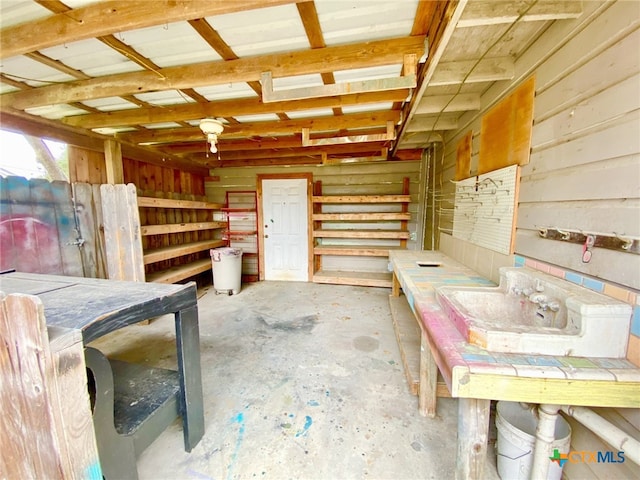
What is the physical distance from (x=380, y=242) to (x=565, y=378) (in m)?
3.71

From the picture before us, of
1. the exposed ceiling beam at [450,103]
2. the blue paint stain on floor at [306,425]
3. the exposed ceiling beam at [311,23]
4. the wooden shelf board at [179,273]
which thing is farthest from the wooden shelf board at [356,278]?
the exposed ceiling beam at [311,23]

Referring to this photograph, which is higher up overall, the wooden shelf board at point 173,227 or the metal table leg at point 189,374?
the wooden shelf board at point 173,227

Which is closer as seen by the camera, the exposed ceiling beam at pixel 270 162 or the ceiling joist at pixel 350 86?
the ceiling joist at pixel 350 86

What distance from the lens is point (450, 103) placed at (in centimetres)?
223

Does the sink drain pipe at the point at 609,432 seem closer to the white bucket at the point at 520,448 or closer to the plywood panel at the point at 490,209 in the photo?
the white bucket at the point at 520,448

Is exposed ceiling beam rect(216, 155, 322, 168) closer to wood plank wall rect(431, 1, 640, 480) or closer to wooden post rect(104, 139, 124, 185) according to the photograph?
wooden post rect(104, 139, 124, 185)

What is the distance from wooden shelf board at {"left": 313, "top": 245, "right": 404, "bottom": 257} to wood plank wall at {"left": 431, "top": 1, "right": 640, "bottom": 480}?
255cm

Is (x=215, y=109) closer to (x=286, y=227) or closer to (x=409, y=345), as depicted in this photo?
(x=286, y=227)

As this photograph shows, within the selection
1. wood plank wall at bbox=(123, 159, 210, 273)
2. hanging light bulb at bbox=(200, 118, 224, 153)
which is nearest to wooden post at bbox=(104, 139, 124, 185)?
wood plank wall at bbox=(123, 159, 210, 273)

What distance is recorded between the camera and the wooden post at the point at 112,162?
296 cm

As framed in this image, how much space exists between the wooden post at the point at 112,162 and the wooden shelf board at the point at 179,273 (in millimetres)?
1271

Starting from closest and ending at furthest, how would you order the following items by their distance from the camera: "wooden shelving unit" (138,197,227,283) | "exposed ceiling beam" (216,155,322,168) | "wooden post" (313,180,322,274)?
"wooden shelving unit" (138,197,227,283) → "exposed ceiling beam" (216,155,322,168) → "wooden post" (313,180,322,274)

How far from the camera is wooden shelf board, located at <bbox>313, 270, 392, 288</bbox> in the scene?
4203mm

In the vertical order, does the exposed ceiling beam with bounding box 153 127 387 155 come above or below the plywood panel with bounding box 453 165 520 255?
above
